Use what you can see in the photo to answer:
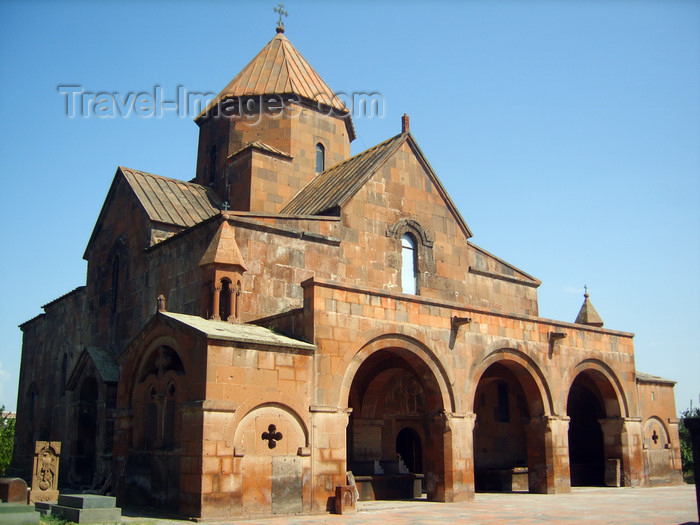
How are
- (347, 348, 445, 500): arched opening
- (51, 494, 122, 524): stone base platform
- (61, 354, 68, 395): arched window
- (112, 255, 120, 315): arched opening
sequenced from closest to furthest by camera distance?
(51, 494, 122, 524): stone base platform → (347, 348, 445, 500): arched opening → (112, 255, 120, 315): arched opening → (61, 354, 68, 395): arched window

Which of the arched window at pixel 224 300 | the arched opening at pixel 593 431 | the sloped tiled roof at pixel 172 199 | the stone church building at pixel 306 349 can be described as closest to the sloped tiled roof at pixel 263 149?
the stone church building at pixel 306 349

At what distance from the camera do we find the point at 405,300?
14039 mm

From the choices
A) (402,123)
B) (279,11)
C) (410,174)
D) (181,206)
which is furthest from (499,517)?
(279,11)

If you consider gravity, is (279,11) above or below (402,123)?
above

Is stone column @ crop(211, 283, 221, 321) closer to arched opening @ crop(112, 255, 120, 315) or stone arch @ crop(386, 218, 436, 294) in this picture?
stone arch @ crop(386, 218, 436, 294)

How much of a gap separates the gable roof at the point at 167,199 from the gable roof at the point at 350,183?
2353 millimetres

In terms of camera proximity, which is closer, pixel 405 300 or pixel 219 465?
pixel 219 465

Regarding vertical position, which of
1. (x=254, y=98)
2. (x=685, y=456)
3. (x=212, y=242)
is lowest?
(x=685, y=456)

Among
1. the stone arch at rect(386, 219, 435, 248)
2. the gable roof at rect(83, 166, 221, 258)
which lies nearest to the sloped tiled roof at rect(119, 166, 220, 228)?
the gable roof at rect(83, 166, 221, 258)

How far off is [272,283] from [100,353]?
18.8 ft

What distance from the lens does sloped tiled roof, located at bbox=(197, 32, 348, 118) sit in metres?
21.0

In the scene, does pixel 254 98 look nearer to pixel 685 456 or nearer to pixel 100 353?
pixel 100 353

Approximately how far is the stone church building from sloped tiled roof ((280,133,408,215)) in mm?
84

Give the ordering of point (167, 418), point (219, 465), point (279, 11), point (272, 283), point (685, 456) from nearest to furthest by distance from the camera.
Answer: point (219, 465) → point (167, 418) → point (272, 283) → point (279, 11) → point (685, 456)
